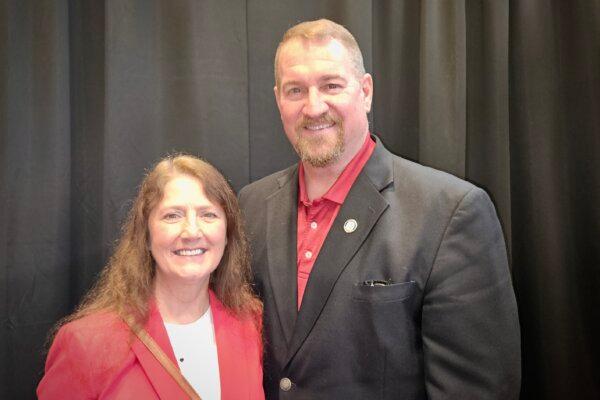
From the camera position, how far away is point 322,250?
149 cm

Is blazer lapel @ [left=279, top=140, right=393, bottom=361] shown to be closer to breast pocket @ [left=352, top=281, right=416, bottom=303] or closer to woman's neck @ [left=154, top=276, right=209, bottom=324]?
breast pocket @ [left=352, top=281, right=416, bottom=303]

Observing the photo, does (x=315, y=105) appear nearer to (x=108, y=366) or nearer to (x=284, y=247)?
(x=284, y=247)

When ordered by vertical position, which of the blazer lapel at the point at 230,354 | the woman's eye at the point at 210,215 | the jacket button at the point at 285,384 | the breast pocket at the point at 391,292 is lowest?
the jacket button at the point at 285,384

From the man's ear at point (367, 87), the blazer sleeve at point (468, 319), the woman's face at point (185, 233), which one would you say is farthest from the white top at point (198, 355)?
the man's ear at point (367, 87)

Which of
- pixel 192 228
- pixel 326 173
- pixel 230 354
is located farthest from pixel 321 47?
pixel 230 354

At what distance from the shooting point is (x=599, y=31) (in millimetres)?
1944

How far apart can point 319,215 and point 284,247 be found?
13 centimetres

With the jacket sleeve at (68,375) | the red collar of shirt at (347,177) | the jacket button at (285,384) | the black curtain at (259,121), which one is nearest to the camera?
the jacket sleeve at (68,375)

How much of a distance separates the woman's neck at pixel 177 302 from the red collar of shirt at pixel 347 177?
415 millimetres

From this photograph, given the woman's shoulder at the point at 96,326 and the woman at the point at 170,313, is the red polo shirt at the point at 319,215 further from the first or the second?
the woman's shoulder at the point at 96,326

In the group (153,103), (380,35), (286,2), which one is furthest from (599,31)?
(153,103)

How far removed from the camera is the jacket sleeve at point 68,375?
4.17ft

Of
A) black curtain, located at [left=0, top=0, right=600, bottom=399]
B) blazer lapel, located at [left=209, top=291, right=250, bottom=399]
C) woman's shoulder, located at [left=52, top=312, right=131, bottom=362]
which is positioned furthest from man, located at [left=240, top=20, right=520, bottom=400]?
black curtain, located at [left=0, top=0, right=600, bottom=399]

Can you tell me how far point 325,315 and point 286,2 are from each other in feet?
4.10
